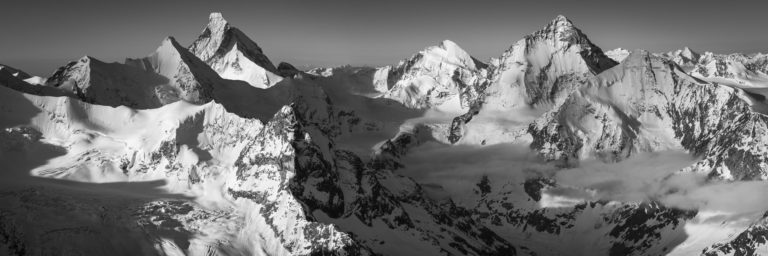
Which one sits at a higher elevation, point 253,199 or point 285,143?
point 285,143

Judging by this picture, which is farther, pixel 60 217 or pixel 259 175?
pixel 259 175

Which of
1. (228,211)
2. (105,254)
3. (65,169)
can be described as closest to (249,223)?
(228,211)

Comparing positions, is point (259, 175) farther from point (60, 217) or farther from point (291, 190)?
point (60, 217)

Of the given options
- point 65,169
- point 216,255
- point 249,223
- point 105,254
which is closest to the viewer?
point 105,254

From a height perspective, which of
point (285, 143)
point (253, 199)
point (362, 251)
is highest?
point (285, 143)

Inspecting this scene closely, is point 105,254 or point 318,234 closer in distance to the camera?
point 105,254

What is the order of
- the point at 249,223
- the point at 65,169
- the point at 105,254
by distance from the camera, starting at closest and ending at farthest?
the point at 105,254
the point at 249,223
the point at 65,169

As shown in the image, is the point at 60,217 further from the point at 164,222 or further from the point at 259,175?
the point at 259,175

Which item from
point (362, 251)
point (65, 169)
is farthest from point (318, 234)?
point (65, 169)

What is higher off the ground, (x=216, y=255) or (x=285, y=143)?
(x=285, y=143)
